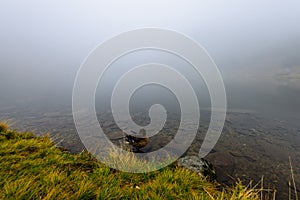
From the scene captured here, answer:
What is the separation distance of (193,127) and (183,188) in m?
13.6

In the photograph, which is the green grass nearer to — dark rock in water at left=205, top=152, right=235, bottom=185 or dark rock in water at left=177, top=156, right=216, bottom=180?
dark rock in water at left=177, top=156, right=216, bottom=180

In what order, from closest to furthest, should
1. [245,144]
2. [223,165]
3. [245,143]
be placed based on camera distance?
[223,165] < [245,144] < [245,143]

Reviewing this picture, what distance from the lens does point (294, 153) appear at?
11.3 metres

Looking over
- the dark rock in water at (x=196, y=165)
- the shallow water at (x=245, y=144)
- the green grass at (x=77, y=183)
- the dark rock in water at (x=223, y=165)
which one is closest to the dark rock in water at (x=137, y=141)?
the shallow water at (x=245, y=144)

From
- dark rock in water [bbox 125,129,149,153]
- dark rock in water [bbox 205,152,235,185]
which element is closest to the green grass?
dark rock in water [bbox 205,152,235,185]

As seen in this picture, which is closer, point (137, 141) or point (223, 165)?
point (223, 165)

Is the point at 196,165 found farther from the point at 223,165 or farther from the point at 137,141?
the point at 137,141

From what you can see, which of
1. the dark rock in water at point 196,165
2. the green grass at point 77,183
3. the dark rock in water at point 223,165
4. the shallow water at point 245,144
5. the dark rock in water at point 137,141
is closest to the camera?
the green grass at point 77,183

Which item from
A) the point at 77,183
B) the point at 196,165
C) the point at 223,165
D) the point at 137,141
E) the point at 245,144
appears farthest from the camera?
the point at 245,144

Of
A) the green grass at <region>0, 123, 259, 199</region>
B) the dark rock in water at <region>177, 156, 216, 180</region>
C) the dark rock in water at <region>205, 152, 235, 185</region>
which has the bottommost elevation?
the dark rock in water at <region>205, 152, 235, 185</region>

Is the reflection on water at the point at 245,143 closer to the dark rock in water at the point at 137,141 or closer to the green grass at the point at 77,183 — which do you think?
the dark rock in water at the point at 137,141

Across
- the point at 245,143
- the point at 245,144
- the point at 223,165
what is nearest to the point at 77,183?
the point at 223,165

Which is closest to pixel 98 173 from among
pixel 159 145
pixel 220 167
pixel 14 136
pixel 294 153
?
pixel 14 136

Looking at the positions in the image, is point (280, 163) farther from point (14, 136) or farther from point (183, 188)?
point (14, 136)
